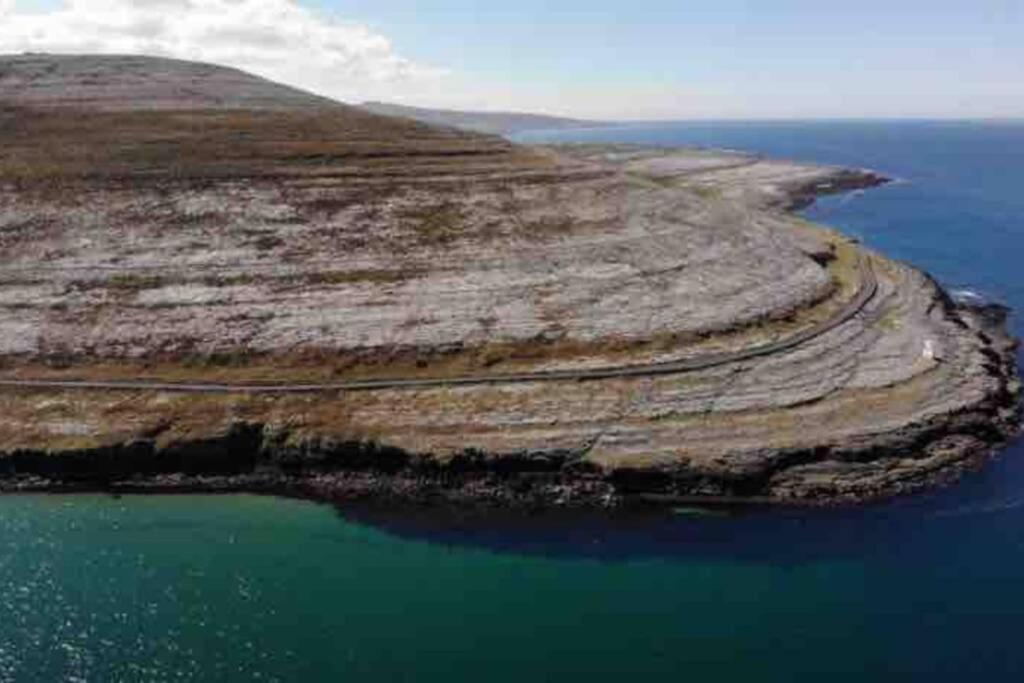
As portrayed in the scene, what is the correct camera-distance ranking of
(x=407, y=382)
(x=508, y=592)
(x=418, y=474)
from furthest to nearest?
(x=407, y=382)
(x=418, y=474)
(x=508, y=592)

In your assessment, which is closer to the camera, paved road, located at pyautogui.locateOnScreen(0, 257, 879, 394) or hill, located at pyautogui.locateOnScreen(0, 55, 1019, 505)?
hill, located at pyautogui.locateOnScreen(0, 55, 1019, 505)

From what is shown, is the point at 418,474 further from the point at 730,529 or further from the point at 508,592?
the point at 730,529

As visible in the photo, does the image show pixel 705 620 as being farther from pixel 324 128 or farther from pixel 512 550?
pixel 324 128

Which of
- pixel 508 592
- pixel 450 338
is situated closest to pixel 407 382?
pixel 450 338

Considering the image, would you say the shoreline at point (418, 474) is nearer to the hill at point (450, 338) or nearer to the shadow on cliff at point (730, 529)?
the hill at point (450, 338)

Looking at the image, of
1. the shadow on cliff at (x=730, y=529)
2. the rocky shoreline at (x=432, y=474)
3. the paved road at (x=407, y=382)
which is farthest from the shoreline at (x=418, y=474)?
the paved road at (x=407, y=382)

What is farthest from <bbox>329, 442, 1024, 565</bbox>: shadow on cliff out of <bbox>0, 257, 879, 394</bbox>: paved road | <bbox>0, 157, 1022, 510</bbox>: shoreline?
<bbox>0, 257, 879, 394</bbox>: paved road

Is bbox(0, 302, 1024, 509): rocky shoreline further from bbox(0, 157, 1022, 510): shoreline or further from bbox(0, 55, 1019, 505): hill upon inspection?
bbox(0, 55, 1019, 505): hill

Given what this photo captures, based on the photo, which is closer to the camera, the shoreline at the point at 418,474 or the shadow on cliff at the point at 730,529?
the shadow on cliff at the point at 730,529
